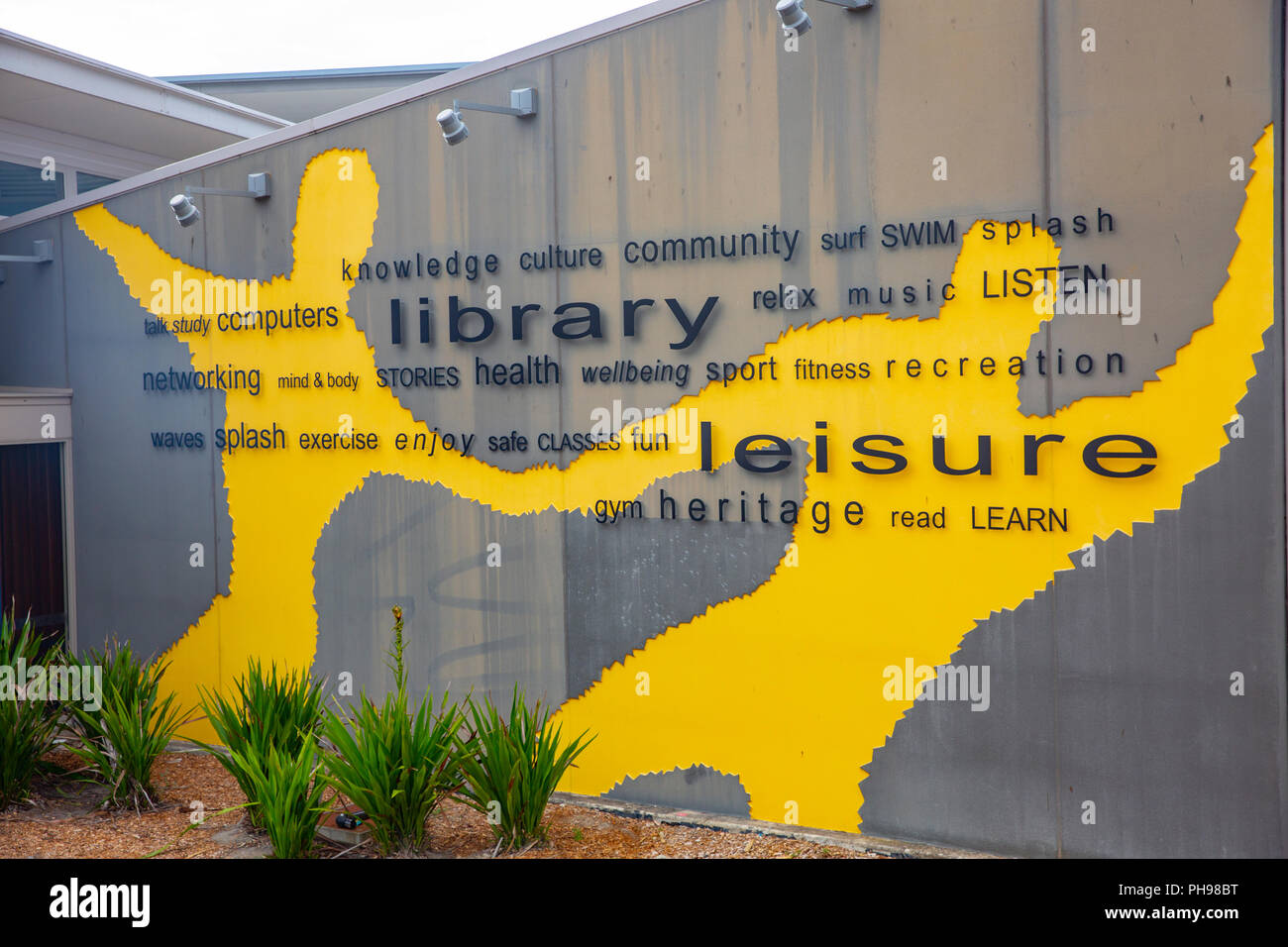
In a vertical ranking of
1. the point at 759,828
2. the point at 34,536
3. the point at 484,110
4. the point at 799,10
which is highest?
the point at 799,10

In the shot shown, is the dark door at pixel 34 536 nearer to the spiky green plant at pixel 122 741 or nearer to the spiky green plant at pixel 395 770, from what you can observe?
the spiky green plant at pixel 122 741

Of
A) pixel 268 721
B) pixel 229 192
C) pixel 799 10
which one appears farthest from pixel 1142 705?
pixel 229 192

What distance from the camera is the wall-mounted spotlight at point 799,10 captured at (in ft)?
17.7

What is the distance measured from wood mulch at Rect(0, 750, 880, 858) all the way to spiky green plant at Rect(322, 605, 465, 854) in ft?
0.53

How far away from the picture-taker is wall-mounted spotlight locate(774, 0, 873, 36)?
5.39 m

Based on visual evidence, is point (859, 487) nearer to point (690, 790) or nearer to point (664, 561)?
point (664, 561)

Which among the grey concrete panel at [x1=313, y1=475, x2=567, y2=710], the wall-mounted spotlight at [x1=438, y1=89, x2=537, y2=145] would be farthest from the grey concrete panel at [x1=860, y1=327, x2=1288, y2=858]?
the wall-mounted spotlight at [x1=438, y1=89, x2=537, y2=145]

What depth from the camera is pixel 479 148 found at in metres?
6.66

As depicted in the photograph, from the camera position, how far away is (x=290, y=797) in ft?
16.1

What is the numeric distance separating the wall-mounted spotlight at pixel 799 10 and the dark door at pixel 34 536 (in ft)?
20.0

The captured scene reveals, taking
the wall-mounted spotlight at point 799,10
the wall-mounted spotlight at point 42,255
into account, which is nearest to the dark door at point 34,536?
the wall-mounted spotlight at point 42,255

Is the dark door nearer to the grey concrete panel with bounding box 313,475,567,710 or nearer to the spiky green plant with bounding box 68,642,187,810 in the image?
the spiky green plant with bounding box 68,642,187,810

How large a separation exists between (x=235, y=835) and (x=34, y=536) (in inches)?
147

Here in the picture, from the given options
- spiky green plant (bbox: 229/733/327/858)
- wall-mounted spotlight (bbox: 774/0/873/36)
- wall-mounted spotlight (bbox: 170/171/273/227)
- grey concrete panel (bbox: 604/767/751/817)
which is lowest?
grey concrete panel (bbox: 604/767/751/817)
